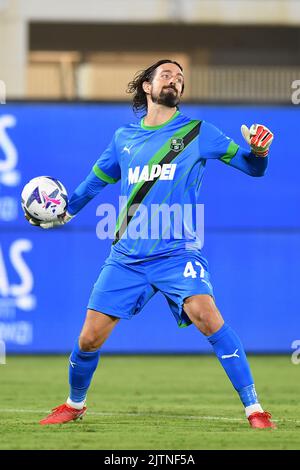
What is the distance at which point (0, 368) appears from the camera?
13469 mm

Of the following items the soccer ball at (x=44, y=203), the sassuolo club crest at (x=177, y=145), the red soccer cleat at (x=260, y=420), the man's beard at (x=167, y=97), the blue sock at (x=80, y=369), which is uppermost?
the man's beard at (x=167, y=97)

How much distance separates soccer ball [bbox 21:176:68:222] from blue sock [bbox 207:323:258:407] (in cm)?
144

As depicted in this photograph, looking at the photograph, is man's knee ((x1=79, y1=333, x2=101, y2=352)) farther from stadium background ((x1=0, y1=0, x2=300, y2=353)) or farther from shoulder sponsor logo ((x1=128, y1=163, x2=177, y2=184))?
stadium background ((x1=0, y1=0, x2=300, y2=353))

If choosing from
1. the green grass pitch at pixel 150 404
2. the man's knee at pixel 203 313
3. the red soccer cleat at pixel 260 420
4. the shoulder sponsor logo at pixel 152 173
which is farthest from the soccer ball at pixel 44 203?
the red soccer cleat at pixel 260 420

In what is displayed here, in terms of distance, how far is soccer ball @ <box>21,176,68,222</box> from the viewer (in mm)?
8492

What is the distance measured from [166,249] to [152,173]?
20.0 inches

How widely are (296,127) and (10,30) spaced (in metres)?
8.89

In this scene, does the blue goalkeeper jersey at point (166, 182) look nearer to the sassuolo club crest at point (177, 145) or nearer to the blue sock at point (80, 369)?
the sassuolo club crest at point (177, 145)

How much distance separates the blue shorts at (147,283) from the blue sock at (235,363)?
0.79 feet

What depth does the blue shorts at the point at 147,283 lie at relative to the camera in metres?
7.98

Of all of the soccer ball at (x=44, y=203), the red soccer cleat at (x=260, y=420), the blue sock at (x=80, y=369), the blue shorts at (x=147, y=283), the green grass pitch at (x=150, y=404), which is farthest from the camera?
the soccer ball at (x=44, y=203)

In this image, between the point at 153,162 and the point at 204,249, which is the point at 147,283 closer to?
the point at 153,162

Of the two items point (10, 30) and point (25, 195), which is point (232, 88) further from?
point (25, 195)
